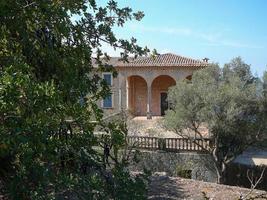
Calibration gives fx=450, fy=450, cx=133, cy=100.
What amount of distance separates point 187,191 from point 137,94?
Result: 105 ft

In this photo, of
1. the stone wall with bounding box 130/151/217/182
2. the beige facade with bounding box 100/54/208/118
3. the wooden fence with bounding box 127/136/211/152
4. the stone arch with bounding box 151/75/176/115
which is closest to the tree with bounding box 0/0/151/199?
the stone wall with bounding box 130/151/217/182

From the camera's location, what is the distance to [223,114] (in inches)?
766

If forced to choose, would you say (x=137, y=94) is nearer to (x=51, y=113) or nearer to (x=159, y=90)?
(x=159, y=90)

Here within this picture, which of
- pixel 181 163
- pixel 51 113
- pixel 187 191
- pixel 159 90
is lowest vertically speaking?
pixel 181 163

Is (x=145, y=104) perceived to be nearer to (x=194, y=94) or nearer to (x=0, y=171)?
(x=194, y=94)

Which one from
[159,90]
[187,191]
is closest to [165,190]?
[187,191]

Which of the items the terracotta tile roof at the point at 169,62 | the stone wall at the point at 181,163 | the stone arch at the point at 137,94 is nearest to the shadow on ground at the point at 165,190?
the stone wall at the point at 181,163

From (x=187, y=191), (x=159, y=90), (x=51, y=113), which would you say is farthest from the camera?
(x=159, y=90)

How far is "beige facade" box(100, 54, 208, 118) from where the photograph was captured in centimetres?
3703

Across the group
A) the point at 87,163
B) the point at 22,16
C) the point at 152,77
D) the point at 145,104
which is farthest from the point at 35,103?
the point at 145,104

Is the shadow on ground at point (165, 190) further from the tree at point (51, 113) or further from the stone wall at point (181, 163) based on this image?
the stone wall at point (181, 163)

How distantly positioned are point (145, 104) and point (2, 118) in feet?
123

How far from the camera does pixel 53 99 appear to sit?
301 centimetres

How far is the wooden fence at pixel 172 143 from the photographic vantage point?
20.5 meters
